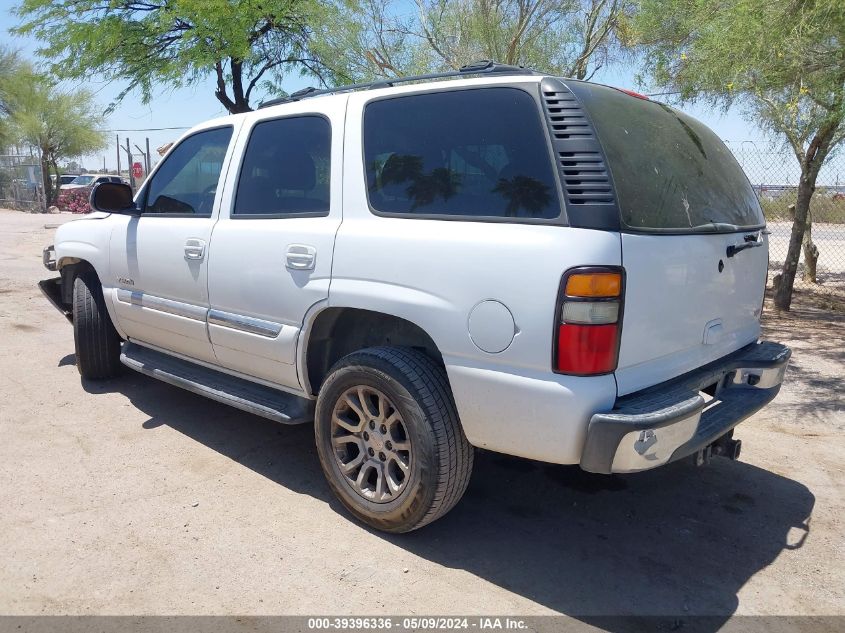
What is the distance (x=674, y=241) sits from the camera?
289 cm

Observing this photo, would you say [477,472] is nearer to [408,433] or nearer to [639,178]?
[408,433]

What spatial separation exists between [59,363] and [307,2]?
24.1ft

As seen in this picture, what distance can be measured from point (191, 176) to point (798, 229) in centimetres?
738

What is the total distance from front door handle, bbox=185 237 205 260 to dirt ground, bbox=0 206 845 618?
47.7 inches

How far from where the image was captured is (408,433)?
3.10 m

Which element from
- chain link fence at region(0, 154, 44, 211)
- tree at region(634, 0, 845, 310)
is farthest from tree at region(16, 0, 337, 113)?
chain link fence at region(0, 154, 44, 211)

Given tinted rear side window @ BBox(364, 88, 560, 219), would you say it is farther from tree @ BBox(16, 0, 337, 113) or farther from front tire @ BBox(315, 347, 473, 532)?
tree @ BBox(16, 0, 337, 113)

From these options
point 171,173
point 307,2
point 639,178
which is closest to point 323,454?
point 639,178

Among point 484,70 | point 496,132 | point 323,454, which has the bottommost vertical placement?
point 323,454

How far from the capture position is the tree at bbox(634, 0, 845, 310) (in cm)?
559

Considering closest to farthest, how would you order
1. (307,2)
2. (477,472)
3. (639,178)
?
(639,178)
(477,472)
(307,2)

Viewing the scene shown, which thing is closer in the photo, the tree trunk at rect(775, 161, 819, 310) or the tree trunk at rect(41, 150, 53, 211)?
the tree trunk at rect(775, 161, 819, 310)

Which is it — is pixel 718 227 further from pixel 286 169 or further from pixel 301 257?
pixel 286 169

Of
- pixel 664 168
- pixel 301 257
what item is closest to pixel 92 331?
pixel 301 257
